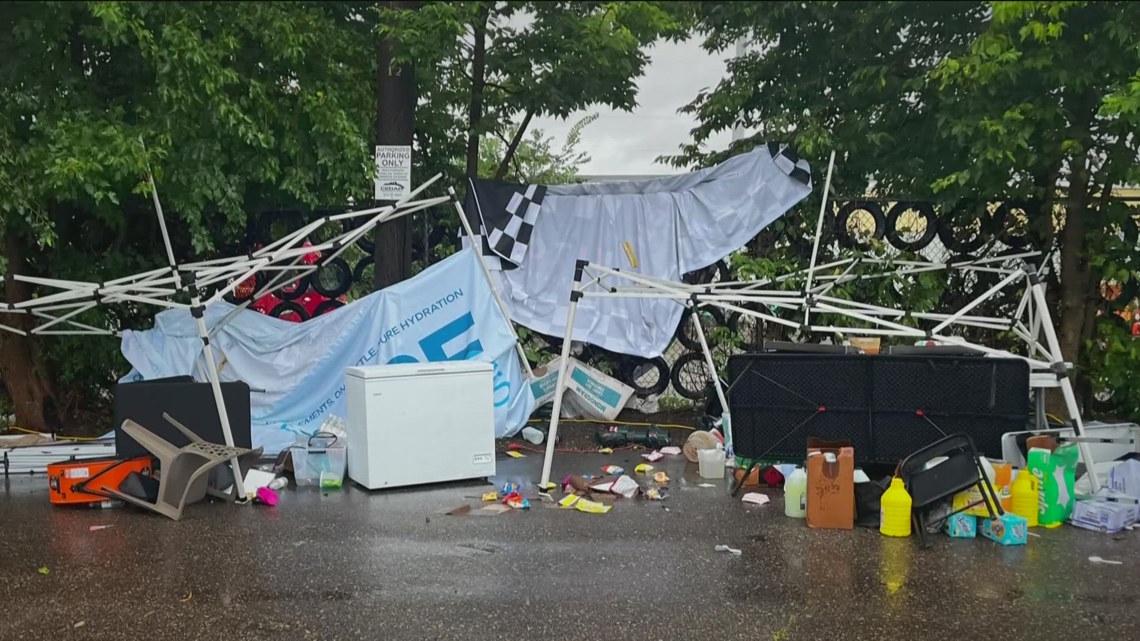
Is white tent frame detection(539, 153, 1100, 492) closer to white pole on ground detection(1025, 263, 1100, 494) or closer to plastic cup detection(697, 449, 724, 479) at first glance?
white pole on ground detection(1025, 263, 1100, 494)

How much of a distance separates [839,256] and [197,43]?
6.08 m

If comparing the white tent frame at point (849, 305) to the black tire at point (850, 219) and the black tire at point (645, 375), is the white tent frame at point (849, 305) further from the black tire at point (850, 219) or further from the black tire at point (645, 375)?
the black tire at point (645, 375)

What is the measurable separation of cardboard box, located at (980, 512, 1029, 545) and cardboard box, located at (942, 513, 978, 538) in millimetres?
95

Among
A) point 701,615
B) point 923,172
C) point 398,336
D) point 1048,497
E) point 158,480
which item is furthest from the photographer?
point 398,336

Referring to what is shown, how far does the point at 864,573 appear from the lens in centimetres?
456

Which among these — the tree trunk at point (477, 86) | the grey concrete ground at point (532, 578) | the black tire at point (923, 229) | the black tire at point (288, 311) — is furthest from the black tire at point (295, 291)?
the black tire at point (923, 229)

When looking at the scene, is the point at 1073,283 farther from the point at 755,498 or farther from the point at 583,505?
the point at 583,505

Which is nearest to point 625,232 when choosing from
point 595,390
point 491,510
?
point 595,390

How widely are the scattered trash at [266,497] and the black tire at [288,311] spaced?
332cm

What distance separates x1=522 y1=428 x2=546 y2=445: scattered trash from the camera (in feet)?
25.4

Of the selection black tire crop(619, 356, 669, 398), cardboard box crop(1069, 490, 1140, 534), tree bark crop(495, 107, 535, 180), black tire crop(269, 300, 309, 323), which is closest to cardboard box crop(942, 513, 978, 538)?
cardboard box crop(1069, 490, 1140, 534)

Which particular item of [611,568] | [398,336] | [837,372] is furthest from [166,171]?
[837,372]

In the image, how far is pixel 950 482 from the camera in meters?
5.08

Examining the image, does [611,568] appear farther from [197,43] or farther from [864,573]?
[197,43]
